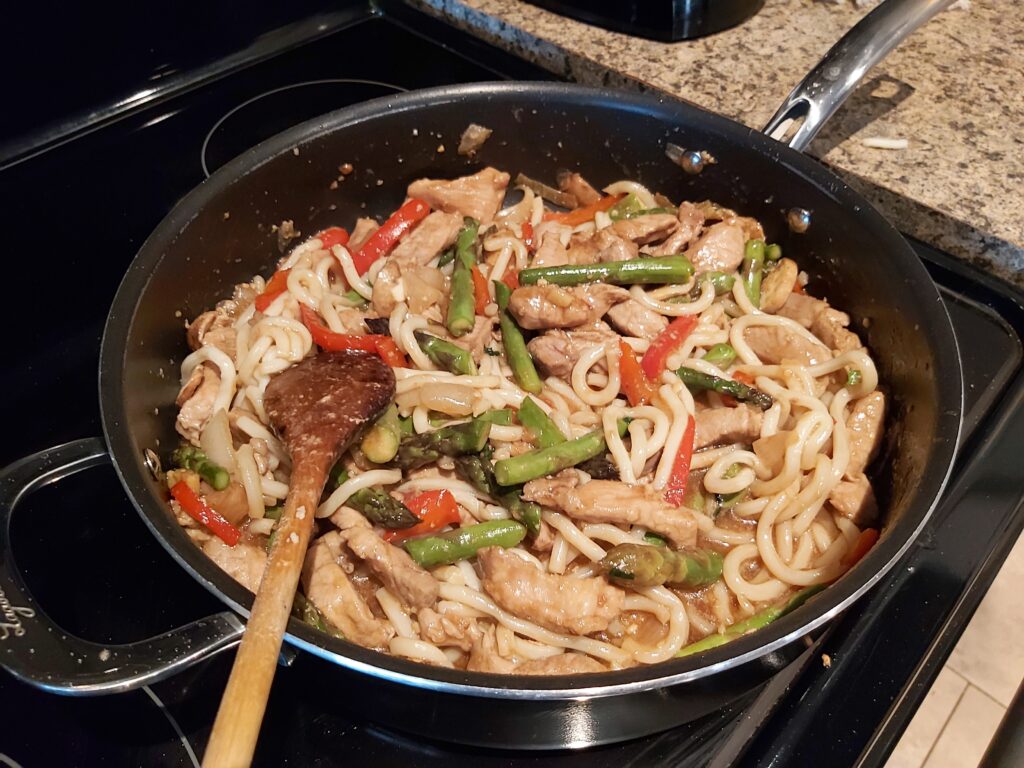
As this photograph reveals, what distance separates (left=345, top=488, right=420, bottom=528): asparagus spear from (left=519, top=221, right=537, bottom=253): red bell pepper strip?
1168mm

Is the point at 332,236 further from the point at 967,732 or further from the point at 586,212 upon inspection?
the point at 967,732

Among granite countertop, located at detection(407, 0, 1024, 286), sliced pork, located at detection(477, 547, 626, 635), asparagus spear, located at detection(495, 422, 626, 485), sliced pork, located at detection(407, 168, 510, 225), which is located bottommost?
sliced pork, located at detection(477, 547, 626, 635)

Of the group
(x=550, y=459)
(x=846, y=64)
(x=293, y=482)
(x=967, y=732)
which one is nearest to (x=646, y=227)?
(x=846, y=64)

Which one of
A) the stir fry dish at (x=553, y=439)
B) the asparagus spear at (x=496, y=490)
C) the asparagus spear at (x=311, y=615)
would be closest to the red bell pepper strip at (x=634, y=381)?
the stir fry dish at (x=553, y=439)

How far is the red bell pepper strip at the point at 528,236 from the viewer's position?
9.39 feet

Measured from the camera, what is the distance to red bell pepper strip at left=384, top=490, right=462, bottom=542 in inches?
83.2

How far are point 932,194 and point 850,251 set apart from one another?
0.51 m

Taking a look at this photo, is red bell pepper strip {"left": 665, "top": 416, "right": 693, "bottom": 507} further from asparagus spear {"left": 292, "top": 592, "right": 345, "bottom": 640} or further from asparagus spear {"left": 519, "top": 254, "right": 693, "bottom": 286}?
asparagus spear {"left": 292, "top": 592, "right": 345, "bottom": 640}

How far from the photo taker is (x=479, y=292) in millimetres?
2674

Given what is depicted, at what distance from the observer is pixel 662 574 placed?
193cm

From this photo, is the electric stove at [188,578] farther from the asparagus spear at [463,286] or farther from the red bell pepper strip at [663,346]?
the asparagus spear at [463,286]

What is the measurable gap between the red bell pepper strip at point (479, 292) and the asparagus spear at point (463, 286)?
2cm

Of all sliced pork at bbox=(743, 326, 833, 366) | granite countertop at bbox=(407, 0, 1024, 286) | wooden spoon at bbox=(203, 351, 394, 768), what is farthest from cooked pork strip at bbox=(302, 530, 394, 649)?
granite countertop at bbox=(407, 0, 1024, 286)

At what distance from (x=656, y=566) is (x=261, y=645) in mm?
986
